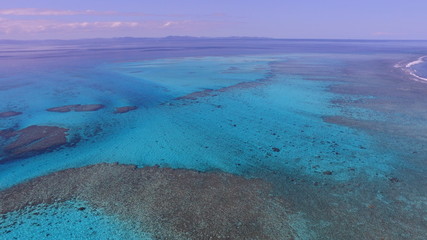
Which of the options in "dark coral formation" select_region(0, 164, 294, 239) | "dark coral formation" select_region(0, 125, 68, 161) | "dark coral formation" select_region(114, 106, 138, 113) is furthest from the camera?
"dark coral formation" select_region(114, 106, 138, 113)

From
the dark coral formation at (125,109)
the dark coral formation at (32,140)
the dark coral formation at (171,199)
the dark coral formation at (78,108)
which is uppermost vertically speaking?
the dark coral formation at (78,108)

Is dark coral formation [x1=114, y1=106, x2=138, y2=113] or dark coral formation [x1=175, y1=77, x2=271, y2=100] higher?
dark coral formation [x1=175, y1=77, x2=271, y2=100]

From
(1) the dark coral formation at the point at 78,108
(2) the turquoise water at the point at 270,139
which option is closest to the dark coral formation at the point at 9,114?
(2) the turquoise water at the point at 270,139

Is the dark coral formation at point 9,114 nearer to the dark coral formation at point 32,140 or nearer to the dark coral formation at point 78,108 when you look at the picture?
the dark coral formation at point 78,108

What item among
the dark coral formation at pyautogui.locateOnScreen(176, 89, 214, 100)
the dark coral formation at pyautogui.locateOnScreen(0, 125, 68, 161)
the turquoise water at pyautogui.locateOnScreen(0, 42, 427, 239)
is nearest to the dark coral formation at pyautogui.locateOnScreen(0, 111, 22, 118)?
the turquoise water at pyautogui.locateOnScreen(0, 42, 427, 239)

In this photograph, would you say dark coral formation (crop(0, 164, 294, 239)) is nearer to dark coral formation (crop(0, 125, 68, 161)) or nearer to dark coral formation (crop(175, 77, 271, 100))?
dark coral formation (crop(0, 125, 68, 161))

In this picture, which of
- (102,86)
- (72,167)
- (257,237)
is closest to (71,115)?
(72,167)

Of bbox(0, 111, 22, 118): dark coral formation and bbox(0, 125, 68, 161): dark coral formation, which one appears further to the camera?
bbox(0, 111, 22, 118): dark coral formation
